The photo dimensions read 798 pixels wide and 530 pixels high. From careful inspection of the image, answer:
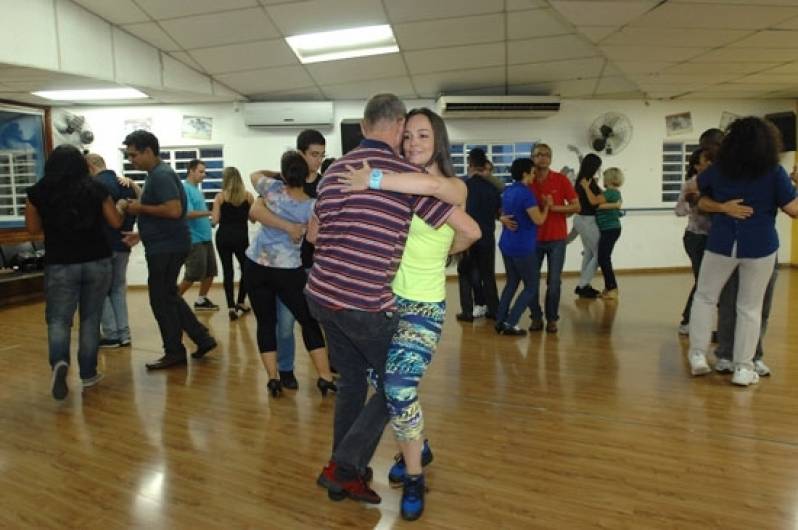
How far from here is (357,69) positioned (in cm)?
618

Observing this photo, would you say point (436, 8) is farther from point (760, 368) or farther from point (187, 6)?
point (760, 368)

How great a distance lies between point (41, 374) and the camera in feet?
12.2

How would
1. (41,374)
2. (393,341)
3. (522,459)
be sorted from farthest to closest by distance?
(41,374) < (522,459) < (393,341)

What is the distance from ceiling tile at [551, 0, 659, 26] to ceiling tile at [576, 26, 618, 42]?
0.09 m

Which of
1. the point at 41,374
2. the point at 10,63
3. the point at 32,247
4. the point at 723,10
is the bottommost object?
the point at 41,374

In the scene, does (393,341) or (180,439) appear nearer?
(393,341)

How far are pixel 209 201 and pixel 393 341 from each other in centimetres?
674

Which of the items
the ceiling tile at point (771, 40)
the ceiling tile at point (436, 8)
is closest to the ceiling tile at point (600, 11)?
the ceiling tile at point (436, 8)

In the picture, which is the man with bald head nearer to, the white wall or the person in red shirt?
the person in red shirt

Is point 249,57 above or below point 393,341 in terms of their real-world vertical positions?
above

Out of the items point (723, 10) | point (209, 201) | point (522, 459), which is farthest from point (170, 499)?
point (209, 201)

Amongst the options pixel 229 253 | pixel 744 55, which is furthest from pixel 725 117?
pixel 229 253

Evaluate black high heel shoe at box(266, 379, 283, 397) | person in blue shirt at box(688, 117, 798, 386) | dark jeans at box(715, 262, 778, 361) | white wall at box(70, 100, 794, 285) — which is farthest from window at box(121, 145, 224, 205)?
dark jeans at box(715, 262, 778, 361)

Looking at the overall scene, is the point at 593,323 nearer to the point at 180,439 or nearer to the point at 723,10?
the point at 723,10
